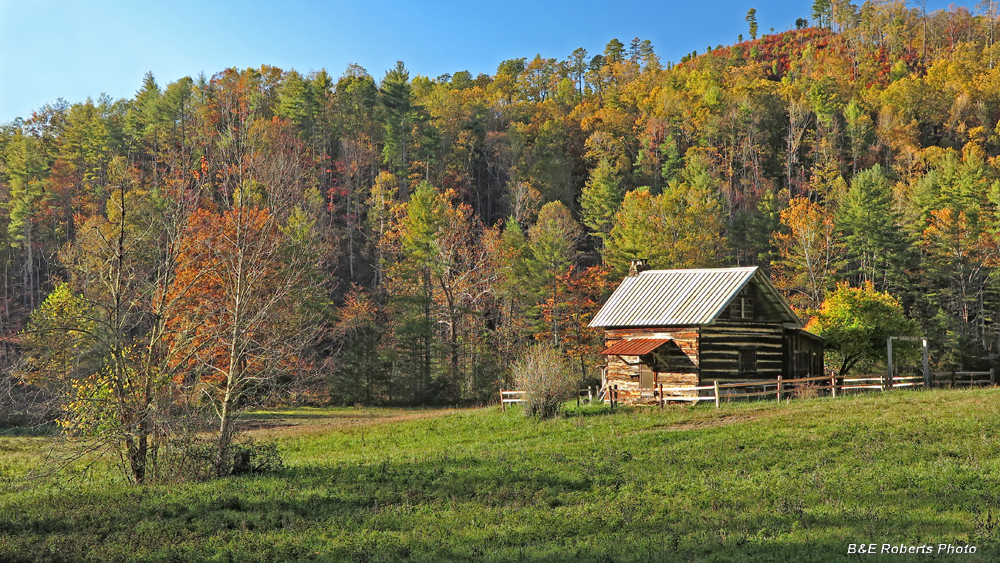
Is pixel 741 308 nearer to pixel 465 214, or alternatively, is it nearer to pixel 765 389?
pixel 765 389

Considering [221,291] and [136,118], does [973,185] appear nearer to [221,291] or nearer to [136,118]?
[221,291]

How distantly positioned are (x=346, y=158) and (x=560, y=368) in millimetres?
61079

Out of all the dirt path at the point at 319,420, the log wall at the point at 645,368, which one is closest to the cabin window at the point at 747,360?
the log wall at the point at 645,368

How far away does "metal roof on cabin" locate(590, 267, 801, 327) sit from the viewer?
34.6m

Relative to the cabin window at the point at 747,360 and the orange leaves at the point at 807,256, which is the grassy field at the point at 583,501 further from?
the orange leaves at the point at 807,256

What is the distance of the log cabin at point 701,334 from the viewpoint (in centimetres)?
3438

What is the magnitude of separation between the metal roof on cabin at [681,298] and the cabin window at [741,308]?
825 mm

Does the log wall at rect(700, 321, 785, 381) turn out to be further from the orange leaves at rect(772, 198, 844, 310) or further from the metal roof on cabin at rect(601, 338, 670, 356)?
the orange leaves at rect(772, 198, 844, 310)

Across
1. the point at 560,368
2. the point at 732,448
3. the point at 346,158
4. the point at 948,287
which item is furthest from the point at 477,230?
the point at 732,448

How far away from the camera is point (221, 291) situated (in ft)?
144

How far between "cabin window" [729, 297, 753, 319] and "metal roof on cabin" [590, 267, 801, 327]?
0.82m

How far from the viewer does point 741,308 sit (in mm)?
35625

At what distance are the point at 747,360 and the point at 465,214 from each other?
3956cm

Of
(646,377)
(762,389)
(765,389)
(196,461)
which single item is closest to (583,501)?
(196,461)
